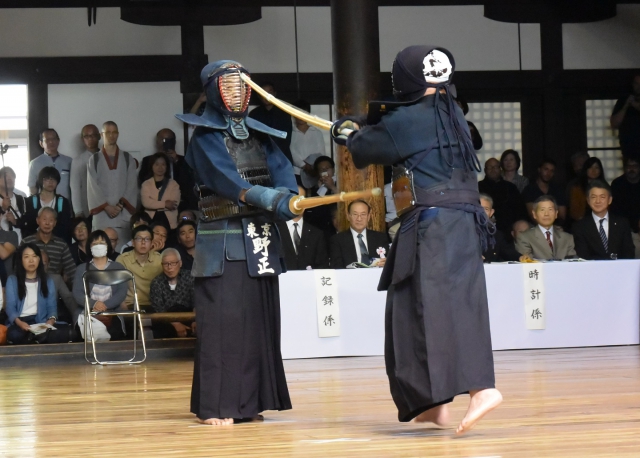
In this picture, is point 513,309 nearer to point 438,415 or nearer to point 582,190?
point 582,190

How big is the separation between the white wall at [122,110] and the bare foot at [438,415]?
6255mm

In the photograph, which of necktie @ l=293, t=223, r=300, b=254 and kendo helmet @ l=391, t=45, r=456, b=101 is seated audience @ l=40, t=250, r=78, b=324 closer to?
necktie @ l=293, t=223, r=300, b=254

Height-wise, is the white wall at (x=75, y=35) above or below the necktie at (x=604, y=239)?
above

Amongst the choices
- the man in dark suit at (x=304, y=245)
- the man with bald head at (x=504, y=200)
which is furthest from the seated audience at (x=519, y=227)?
the man in dark suit at (x=304, y=245)

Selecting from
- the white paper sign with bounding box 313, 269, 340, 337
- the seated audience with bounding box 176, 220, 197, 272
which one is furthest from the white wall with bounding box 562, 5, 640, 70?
the white paper sign with bounding box 313, 269, 340, 337

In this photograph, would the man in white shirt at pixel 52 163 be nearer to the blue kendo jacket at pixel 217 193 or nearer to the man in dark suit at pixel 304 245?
the man in dark suit at pixel 304 245

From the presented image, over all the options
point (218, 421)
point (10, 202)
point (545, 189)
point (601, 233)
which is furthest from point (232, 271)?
point (545, 189)

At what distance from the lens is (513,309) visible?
6820 millimetres

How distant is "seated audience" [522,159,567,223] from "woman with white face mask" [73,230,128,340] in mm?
3526

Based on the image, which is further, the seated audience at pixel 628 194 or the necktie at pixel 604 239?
the seated audience at pixel 628 194

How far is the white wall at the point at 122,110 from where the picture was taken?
929cm

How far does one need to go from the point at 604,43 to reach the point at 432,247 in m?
7.31

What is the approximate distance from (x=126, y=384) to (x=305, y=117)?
235 centimetres

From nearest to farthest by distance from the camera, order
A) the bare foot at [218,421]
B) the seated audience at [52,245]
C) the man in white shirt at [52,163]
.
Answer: the bare foot at [218,421], the seated audience at [52,245], the man in white shirt at [52,163]
